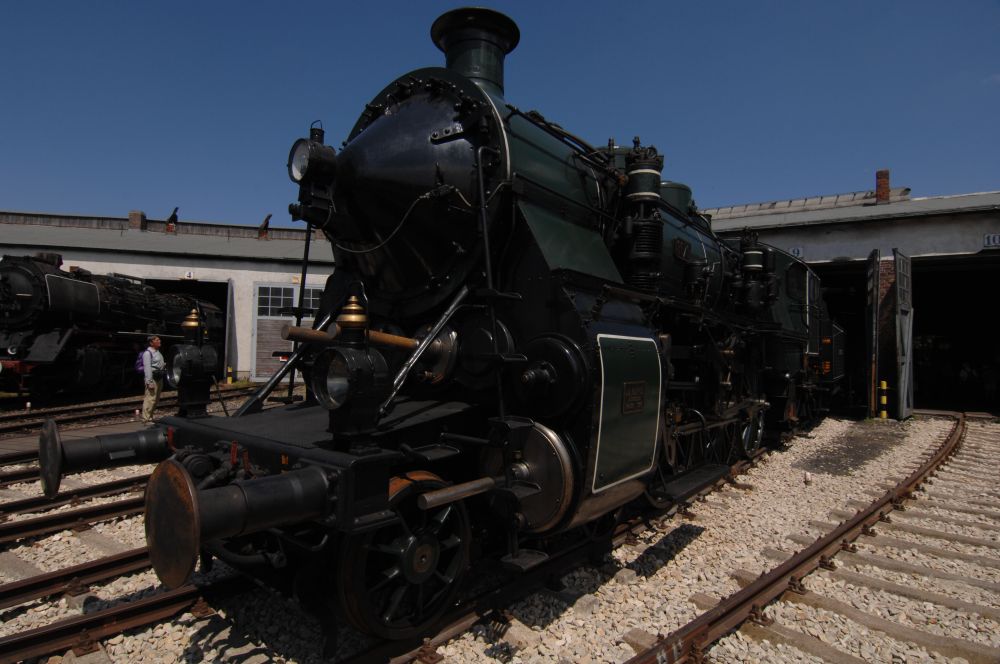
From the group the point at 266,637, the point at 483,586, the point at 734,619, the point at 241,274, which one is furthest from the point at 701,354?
the point at 241,274

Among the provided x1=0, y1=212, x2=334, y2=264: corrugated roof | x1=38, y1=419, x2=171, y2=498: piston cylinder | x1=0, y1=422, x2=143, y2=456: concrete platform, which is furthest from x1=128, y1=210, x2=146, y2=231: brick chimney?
x1=38, y1=419, x2=171, y2=498: piston cylinder

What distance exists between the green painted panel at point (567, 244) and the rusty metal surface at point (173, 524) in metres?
2.37

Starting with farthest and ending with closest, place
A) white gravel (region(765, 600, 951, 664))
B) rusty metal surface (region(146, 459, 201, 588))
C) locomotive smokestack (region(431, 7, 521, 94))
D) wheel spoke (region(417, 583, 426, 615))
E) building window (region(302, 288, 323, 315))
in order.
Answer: building window (region(302, 288, 323, 315))
locomotive smokestack (region(431, 7, 521, 94))
white gravel (region(765, 600, 951, 664))
wheel spoke (region(417, 583, 426, 615))
rusty metal surface (region(146, 459, 201, 588))

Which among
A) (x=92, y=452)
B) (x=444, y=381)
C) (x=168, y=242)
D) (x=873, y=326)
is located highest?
(x=168, y=242)

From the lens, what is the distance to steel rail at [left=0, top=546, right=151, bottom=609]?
12.8 ft

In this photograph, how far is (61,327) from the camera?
1405 cm

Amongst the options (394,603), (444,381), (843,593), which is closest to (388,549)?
(394,603)

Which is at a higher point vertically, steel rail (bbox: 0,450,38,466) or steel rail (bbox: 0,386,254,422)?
steel rail (bbox: 0,386,254,422)

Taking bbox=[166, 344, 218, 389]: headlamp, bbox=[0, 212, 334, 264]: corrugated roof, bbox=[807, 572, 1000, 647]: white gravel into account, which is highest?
bbox=[0, 212, 334, 264]: corrugated roof

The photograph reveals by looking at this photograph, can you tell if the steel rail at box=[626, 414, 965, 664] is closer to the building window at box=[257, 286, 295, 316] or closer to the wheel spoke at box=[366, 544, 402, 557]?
the wheel spoke at box=[366, 544, 402, 557]

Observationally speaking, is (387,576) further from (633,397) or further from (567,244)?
(567,244)

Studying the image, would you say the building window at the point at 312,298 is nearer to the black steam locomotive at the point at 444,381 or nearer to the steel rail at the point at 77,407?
the steel rail at the point at 77,407

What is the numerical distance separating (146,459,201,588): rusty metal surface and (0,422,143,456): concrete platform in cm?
670

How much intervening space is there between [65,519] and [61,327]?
1093cm
